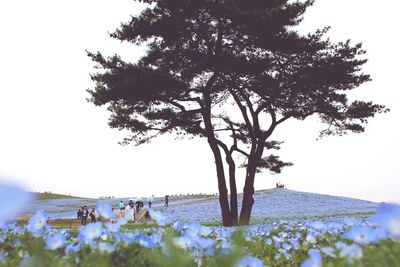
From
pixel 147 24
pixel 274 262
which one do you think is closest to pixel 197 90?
pixel 147 24

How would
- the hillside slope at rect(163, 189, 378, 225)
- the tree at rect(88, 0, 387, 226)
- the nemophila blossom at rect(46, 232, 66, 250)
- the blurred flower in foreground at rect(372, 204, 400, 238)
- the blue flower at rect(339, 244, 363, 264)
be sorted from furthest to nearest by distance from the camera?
1. the hillside slope at rect(163, 189, 378, 225)
2. the tree at rect(88, 0, 387, 226)
3. the nemophila blossom at rect(46, 232, 66, 250)
4. the blue flower at rect(339, 244, 363, 264)
5. the blurred flower in foreground at rect(372, 204, 400, 238)

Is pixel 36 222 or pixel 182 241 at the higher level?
pixel 36 222

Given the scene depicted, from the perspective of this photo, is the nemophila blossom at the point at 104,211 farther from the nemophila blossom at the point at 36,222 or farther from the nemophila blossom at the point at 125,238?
the nemophila blossom at the point at 36,222

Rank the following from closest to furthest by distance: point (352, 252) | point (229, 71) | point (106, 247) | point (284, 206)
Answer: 1. point (352, 252)
2. point (106, 247)
3. point (229, 71)
4. point (284, 206)

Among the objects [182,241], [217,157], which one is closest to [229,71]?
[217,157]

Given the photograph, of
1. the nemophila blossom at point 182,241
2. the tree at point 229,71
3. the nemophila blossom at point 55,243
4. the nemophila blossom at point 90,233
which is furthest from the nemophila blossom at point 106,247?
the tree at point 229,71

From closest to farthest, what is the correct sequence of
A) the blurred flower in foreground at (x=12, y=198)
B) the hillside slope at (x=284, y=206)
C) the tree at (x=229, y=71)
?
the blurred flower in foreground at (x=12, y=198) → the tree at (x=229, y=71) → the hillside slope at (x=284, y=206)

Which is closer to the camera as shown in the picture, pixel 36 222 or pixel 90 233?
pixel 90 233

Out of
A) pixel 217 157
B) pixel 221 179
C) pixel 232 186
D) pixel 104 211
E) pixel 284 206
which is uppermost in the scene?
pixel 217 157

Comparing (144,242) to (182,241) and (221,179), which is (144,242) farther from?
(221,179)

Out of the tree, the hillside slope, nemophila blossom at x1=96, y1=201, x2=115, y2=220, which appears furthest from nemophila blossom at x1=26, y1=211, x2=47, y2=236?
the hillside slope

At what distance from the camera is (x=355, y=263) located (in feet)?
6.24

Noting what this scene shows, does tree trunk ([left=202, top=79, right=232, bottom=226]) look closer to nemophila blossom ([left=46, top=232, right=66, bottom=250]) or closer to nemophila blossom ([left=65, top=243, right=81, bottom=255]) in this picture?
nemophila blossom ([left=65, top=243, right=81, bottom=255])

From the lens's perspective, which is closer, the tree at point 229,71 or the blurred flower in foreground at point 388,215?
the blurred flower in foreground at point 388,215
